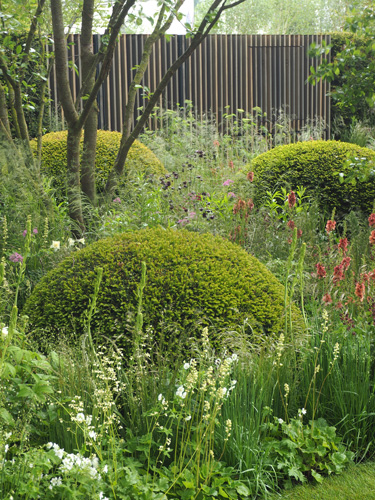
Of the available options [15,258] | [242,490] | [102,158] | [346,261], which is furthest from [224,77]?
[242,490]

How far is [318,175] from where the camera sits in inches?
259

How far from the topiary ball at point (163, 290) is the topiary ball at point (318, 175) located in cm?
315

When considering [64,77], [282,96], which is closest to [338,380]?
[64,77]

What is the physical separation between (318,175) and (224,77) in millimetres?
7355

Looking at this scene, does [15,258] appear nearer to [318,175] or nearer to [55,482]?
[55,482]

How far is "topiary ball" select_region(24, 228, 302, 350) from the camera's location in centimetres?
305

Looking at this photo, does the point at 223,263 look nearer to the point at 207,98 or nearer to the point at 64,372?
the point at 64,372

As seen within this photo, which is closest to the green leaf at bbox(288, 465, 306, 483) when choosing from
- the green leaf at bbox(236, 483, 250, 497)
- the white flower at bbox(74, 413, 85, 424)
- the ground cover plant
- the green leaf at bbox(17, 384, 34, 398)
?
the ground cover plant

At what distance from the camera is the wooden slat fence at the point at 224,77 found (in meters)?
11.8

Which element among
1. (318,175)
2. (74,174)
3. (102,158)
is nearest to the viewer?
(74,174)

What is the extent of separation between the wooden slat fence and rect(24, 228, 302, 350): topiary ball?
8.46 meters

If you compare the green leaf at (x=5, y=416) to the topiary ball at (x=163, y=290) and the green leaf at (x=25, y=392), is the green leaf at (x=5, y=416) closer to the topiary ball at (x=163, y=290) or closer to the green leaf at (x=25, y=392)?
the green leaf at (x=25, y=392)

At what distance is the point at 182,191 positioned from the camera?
20.2 ft

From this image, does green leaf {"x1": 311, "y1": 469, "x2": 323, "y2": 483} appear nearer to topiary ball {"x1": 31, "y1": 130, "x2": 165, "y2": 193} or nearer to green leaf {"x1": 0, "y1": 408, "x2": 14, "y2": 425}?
green leaf {"x1": 0, "y1": 408, "x2": 14, "y2": 425}
